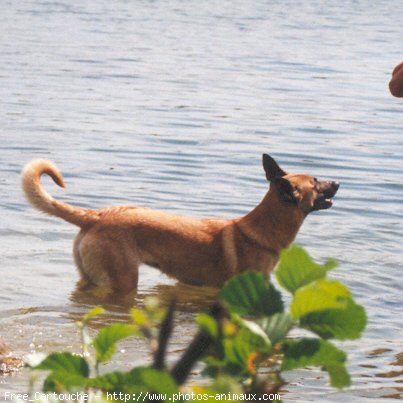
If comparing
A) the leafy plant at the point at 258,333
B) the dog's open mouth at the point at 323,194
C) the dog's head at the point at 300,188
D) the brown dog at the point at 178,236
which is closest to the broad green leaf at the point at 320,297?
the leafy plant at the point at 258,333

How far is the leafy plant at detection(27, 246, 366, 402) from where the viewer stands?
1.03 metres

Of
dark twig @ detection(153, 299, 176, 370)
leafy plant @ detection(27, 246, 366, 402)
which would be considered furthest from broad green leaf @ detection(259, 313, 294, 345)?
dark twig @ detection(153, 299, 176, 370)

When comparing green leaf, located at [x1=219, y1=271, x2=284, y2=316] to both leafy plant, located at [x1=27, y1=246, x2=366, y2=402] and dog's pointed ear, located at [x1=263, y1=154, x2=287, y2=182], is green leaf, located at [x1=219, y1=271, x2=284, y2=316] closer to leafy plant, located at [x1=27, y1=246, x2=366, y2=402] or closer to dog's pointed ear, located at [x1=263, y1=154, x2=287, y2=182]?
leafy plant, located at [x1=27, y1=246, x2=366, y2=402]

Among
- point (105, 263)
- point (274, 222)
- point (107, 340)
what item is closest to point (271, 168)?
point (274, 222)

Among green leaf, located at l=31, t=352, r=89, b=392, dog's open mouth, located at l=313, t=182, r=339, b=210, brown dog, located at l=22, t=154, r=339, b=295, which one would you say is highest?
green leaf, located at l=31, t=352, r=89, b=392

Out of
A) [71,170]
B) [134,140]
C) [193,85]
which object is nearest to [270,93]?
[193,85]

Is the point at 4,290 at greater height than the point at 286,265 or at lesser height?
lesser

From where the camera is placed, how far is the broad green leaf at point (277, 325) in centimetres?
107

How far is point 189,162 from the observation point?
1361 cm

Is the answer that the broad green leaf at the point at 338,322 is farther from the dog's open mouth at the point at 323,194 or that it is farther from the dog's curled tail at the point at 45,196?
the dog's open mouth at the point at 323,194

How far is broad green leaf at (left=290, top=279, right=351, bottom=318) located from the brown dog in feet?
20.2

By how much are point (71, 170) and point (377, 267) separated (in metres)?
4.58

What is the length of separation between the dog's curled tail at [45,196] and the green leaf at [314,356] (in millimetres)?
6138

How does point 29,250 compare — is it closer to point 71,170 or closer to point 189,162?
point 71,170
